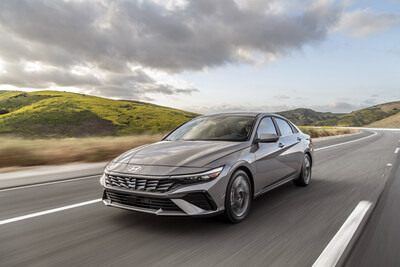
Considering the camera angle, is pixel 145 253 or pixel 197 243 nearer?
pixel 145 253

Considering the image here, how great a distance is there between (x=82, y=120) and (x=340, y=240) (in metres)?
57.5

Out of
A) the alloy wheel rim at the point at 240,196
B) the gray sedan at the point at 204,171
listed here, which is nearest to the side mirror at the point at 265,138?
the gray sedan at the point at 204,171

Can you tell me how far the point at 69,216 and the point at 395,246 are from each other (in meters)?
3.93

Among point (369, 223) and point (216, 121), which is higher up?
point (216, 121)

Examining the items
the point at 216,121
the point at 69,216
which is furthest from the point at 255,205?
the point at 69,216

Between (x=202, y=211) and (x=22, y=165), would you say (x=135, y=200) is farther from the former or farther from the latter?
(x=22, y=165)

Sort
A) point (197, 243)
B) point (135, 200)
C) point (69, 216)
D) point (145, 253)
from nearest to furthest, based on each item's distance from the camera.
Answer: point (145, 253) < point (197, 243) < point (135, 200) < point (69, 216)

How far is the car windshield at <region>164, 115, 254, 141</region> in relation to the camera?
4703 mm

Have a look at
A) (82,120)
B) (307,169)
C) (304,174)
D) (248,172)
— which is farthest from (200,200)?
(82,120)

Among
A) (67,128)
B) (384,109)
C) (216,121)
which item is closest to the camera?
(216,121)

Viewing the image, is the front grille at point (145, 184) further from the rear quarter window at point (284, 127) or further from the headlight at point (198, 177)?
the rear quarter window at point (284, 127)

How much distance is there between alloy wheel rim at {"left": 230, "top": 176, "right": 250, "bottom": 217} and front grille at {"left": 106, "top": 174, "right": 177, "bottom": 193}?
32.8 inches

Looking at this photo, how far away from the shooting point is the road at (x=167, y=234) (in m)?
2.96

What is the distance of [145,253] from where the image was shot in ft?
10.0
